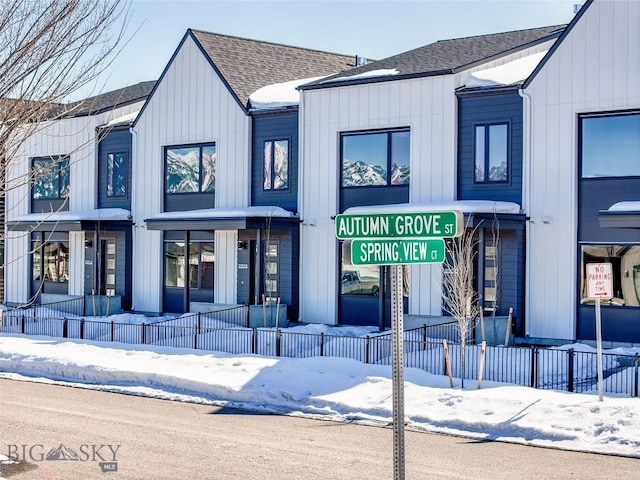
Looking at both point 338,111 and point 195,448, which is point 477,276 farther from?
point 195,448

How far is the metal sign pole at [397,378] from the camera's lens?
733 cm

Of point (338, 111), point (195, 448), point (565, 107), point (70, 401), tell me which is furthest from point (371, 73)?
point (195, 448)

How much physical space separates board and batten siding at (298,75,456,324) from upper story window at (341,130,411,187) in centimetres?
28

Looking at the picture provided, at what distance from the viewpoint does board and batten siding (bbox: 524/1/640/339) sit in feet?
84.4

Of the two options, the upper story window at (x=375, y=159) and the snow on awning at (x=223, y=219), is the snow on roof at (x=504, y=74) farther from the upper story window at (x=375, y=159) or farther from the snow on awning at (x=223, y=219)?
the snow on awning at (x=223, y=219)

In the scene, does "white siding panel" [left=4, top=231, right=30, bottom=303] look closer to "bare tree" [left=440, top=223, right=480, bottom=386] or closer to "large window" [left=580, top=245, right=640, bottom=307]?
"bare tree" [left=440, top=223, right=480, bottom=386]

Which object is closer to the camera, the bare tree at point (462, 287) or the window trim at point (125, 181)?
the bare tree at point (462, 287)

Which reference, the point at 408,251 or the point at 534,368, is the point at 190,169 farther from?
the point at 408,251

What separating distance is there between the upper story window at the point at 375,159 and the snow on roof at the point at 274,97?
2.99 metres

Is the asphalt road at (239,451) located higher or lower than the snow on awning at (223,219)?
lower

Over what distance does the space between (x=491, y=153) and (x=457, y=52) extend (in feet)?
19.1

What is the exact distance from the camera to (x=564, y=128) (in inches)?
1043


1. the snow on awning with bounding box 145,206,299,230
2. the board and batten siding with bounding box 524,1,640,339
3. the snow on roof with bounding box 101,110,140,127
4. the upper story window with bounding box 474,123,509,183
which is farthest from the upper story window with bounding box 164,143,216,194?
the board and batten siding with bounding box 524,1,640,339

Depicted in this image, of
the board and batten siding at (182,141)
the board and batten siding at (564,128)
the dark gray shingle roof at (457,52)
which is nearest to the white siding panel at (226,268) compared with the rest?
the board and batten siding at (182,141)
